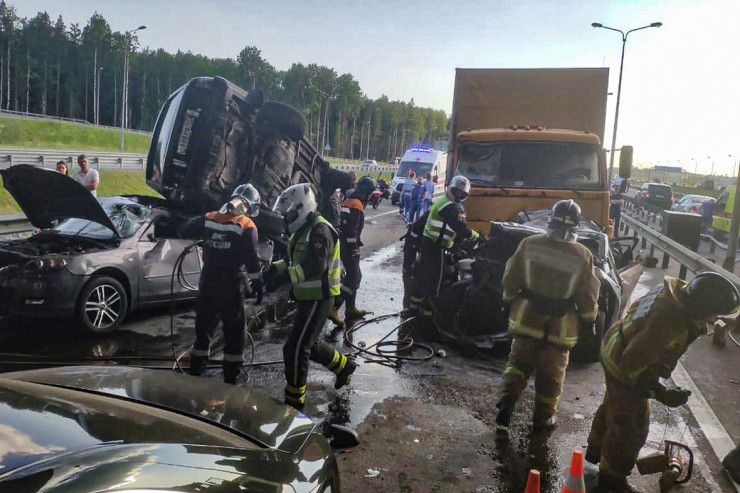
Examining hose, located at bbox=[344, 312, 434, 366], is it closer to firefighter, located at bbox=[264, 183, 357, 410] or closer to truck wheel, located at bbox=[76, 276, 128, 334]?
firefighter, located at bbox=[264, 183, 357, 410]

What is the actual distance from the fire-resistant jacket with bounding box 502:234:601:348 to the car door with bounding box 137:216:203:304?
4.12 meters

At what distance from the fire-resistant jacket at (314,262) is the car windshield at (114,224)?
3.26 m

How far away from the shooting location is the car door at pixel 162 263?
23.5 ft

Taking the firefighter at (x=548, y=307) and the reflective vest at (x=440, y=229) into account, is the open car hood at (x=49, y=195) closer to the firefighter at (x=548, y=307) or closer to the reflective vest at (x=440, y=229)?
the reflective vest at (x=440, y=229)

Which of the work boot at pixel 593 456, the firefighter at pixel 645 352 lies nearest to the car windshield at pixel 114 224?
the work boot at pixel 593 456

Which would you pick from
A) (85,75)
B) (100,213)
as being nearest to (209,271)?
(100,213)

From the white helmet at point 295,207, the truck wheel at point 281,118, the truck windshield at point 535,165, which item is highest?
the truck wheel at point 281,118

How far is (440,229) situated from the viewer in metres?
7.36

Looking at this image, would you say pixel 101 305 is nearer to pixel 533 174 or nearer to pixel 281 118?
pixel 281 118

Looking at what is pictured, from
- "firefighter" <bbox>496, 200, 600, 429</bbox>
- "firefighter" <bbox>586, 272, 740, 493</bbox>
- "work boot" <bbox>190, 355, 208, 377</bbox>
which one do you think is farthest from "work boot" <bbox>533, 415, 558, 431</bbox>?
"work boot" <bbox>190, 355, 208, 377</bbox>

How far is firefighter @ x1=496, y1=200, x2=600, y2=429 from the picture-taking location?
14.8 ft

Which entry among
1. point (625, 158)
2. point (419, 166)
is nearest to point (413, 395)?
point (625, 158)

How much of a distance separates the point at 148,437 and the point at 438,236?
5.62 m

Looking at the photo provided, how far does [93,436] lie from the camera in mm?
1953
